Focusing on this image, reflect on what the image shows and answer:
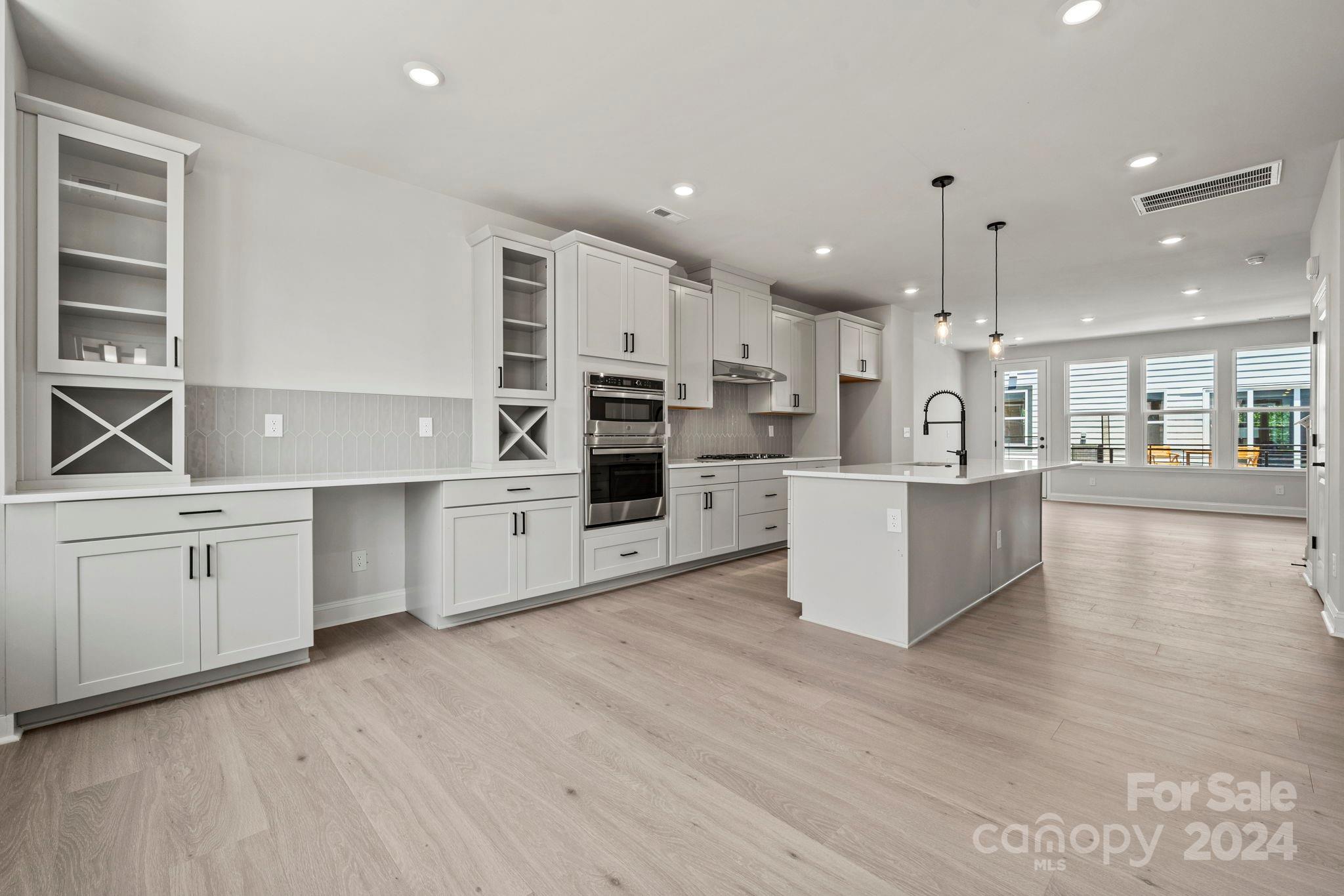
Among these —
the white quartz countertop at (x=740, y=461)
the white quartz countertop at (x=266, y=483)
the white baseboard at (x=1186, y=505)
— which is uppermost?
the white quartz countertop at (x=740, y=461)

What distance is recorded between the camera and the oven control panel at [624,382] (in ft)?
13.1

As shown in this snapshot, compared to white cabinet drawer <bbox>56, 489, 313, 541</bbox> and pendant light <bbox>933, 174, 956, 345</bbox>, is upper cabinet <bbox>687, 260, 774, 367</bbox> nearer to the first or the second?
pendant light <bbox>933, 174, 956, 345</bbox>

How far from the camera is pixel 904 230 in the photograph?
4418mm

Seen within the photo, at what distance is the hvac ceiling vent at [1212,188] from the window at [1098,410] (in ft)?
19.9

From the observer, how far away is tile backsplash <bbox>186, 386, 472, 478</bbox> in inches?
115

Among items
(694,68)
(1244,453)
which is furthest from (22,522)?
(1244,453)

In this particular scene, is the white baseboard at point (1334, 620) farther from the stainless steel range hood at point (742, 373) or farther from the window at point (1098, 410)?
the window at point (1098, 410)

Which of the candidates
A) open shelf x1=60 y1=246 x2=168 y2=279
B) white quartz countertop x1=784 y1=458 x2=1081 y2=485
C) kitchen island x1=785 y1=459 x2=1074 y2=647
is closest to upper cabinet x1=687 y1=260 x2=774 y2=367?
white quartz countertop x1=784 y1=458 x2=1081 y2=485

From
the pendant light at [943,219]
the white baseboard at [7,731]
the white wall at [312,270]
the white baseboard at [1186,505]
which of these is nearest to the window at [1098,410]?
the white baseboard at [1186,505]

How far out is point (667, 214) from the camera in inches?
161

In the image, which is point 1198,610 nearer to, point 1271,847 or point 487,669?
point 1271,847

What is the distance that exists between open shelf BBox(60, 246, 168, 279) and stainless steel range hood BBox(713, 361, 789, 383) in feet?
12.1

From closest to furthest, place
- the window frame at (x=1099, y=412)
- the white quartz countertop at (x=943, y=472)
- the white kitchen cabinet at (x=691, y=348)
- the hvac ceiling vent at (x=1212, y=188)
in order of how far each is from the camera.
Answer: the white quartz countertop at (x=943, y=472)
the hvac ceiling vent at (x=1212, y=188)
the white kitchen cabinet at (x=691, y=348)
the window frame at (x=1099, y=412)

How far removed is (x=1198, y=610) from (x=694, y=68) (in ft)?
13.7
